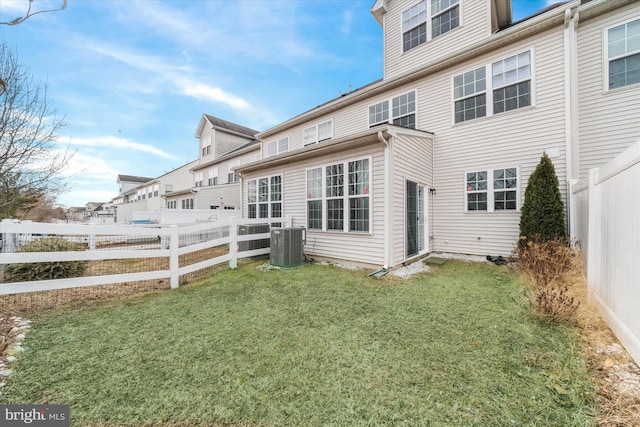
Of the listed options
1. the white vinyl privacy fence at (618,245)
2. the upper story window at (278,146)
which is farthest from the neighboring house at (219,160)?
the white vinyl privacy fence at (618,245)

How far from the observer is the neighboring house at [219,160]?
698 inches

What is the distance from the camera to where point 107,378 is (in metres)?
2.23

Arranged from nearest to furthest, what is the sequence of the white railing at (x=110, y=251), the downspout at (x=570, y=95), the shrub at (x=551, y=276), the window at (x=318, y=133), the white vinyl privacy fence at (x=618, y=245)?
the white vinyl privacy fence at (x=618, y=245), the shrub at (x=551, y=276), the white railing at (x=110, y=251), the downspout at (x=570, y=95), the window at (x=318, y=133)

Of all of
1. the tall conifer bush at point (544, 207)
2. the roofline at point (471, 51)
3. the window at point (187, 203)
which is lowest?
the tall conifer bush at point (544, 207)

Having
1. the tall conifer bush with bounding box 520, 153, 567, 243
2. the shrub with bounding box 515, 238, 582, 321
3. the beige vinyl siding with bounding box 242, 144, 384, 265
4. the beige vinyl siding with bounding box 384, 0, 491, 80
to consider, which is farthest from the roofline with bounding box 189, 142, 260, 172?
the shrub with bounding box 515, 238, 582, 321

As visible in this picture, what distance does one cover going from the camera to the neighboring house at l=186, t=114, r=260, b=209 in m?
17.7

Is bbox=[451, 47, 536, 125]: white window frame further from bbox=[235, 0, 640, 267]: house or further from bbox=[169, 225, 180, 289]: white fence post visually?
bbox=[169, 225, 180, 289]: white fence post

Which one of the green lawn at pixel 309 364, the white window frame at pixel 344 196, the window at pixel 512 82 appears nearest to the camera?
the green lawn at pixel 309 364

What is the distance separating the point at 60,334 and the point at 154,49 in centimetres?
979

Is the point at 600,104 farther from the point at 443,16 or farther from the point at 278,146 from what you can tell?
the point at 278,146

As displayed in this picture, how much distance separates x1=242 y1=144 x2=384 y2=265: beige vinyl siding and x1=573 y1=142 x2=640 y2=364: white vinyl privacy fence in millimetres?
3481

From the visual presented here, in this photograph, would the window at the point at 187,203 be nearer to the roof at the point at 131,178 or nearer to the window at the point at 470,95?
the window at the point at 470,95

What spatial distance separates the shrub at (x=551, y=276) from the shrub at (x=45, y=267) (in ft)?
26.5

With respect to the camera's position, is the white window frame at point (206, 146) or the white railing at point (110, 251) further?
the white window frame at point (206, 146)
